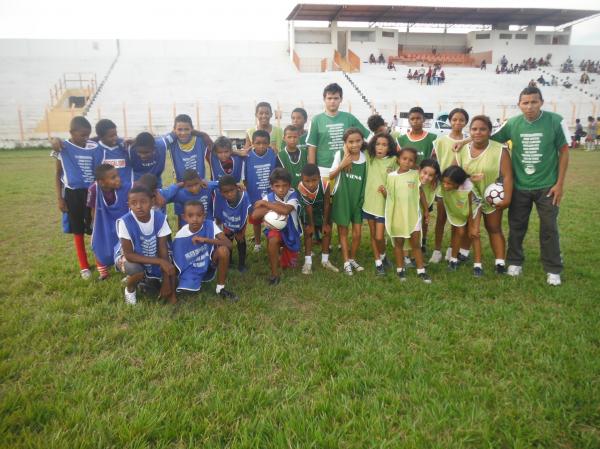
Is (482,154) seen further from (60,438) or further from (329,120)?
(60,438)

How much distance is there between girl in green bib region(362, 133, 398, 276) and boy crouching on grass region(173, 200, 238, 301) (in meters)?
1.70

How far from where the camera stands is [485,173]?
14.8 ft

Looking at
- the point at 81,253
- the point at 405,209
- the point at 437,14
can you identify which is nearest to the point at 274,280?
the point at 405,209

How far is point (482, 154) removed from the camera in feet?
14.9

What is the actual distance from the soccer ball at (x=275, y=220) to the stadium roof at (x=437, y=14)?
3890 centimetres

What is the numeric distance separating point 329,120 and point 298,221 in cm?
131

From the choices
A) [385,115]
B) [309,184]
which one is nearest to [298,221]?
[309,184]

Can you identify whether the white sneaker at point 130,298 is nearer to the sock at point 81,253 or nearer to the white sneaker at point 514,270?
the sock at point 81,253

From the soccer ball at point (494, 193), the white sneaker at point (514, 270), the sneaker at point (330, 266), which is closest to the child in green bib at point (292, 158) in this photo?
the sneaker at point (330, 266)

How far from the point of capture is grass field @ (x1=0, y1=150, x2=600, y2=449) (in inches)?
85.7

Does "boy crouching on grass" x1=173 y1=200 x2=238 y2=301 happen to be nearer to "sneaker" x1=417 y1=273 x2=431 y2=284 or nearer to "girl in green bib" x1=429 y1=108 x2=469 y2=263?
"sneaker" x1=417 y1=273 x2=431 y2=284

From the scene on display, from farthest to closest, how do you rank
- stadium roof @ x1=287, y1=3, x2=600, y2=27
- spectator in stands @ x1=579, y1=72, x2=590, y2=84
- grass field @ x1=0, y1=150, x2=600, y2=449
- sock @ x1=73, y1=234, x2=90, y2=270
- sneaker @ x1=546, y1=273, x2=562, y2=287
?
stadium roof @ x1=287, y1=3, x2=600, y2=27, spectator in stands @ x1=579, y1=72, x2=590, y2=84, sock @ x1=73, y1=234, x2=90, y2=270, sneaker @ x1=546, y1=273, x2=562, y2=287, grass field @ x1=0, y1=150, x2=600, y2=449

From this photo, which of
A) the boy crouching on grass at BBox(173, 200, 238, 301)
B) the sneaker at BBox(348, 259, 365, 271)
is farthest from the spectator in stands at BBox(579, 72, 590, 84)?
the boy crouching on grass at BBox(173, 200, 238, 301)

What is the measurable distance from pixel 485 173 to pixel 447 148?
1.83ft
